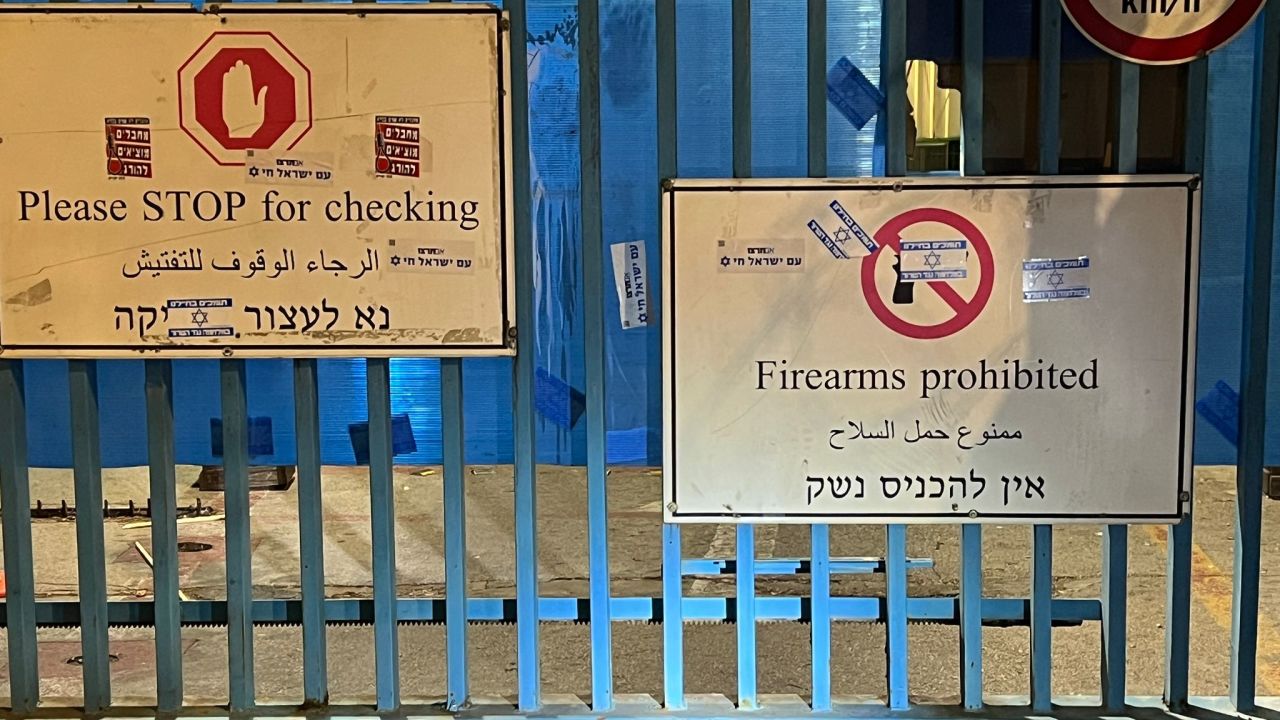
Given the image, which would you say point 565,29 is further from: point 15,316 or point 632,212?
point 15,316

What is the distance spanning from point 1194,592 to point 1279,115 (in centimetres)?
357

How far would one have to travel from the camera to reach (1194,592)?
550 cm

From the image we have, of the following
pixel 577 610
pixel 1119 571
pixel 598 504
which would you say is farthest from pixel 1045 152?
pixel 577 610

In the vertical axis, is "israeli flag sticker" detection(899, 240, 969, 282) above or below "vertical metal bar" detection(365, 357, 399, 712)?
above

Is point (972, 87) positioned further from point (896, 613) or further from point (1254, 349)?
point (896, 613)

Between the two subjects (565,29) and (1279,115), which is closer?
(1279,115)

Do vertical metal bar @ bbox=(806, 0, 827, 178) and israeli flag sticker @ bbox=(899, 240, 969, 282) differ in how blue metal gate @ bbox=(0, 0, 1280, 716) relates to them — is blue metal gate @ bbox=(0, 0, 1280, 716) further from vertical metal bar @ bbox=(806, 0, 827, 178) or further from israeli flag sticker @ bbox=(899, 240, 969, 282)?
israeli flag sticker @ bbox=(899, 240, 969, 282)

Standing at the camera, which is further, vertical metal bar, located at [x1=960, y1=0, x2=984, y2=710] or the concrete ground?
the concrete ground

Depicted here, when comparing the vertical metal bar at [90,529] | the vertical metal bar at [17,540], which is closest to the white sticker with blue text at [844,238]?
the vertical metal bar at [90,529]

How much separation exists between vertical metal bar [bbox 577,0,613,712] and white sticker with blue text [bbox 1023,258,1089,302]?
39.1 inches

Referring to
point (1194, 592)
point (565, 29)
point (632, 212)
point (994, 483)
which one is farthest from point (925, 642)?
point (565, 29)

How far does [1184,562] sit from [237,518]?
2290 mm

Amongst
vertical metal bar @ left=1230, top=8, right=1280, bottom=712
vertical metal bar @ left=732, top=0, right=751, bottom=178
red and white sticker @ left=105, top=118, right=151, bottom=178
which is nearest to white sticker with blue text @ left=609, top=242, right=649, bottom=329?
vertical metal bar @ left=732, top=0, right=751, bottom=178

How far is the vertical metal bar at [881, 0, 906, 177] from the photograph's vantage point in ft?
8.46
